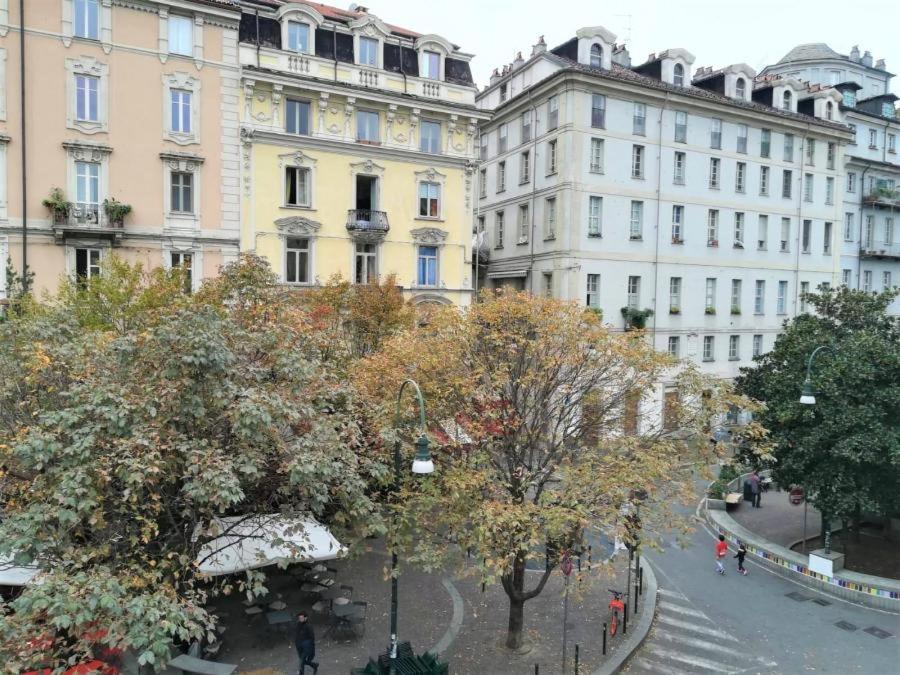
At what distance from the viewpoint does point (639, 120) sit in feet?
125

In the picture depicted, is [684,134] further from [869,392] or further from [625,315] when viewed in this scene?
[869,392]

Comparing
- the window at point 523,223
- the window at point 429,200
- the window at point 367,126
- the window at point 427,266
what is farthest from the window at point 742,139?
the window at point 367,126

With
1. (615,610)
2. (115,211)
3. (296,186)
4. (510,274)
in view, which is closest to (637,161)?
(510,274)

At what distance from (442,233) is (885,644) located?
2535cm

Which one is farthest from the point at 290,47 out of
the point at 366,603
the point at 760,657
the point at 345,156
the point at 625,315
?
the point at 760,657

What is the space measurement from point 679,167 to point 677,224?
3.47m

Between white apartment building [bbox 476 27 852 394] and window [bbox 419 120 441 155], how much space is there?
24.2 feet

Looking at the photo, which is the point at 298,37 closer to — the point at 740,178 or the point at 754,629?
the point at 740,178

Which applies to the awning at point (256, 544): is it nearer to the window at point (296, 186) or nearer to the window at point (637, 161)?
the window at point (296, 186)

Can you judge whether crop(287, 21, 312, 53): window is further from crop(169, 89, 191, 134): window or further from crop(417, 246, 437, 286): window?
crop(417, 246, 437, 286): window

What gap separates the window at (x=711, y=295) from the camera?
41125 mm

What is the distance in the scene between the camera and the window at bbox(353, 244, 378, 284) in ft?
108

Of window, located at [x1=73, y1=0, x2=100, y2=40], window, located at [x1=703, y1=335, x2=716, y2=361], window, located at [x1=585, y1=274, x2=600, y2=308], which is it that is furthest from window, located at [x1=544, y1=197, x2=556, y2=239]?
window, located at [x1=73, y1=0, x2=100, y2=40]

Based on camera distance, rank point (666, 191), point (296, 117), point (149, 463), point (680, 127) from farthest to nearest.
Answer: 1. point (680, 127)
2. point (666, 191)
3. point (296, 117)
4. point (149, 463)
